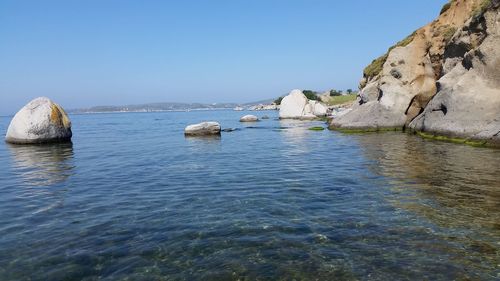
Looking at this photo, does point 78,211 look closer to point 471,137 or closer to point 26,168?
point 26,168

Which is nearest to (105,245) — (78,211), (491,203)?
(78,211)

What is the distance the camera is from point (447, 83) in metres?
35.1

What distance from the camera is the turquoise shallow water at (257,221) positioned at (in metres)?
8.67

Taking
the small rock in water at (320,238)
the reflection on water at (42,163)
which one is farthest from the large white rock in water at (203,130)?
the small rock in water at (320,238)

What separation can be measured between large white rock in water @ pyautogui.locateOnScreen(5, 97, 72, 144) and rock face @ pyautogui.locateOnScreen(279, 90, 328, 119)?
5461 cm

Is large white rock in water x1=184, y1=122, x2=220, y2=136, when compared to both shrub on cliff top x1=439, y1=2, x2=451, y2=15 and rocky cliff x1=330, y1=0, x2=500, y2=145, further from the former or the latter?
shrub on cliff top x1=439, y1=2, x2=451, y2=15

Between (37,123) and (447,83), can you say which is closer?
(447,83)

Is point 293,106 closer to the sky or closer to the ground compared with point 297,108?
closer to the sky

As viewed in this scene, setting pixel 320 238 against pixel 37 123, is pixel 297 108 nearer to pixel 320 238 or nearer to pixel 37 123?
pixel 37 123

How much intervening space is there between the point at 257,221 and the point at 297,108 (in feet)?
247

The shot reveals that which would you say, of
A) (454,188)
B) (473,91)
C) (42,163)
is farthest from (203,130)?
(454,188)

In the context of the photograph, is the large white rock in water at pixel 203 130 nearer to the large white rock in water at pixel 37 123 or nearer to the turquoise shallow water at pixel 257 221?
the large white rock in water at pixel 37 123

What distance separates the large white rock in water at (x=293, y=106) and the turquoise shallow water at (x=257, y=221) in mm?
62237

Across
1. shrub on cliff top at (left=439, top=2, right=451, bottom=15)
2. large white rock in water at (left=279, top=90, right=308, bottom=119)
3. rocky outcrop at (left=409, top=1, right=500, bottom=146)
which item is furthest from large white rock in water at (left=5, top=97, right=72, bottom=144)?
large white rock in water at (left=279, top=90, right=308, bottom=119)
